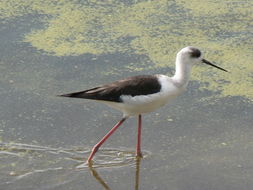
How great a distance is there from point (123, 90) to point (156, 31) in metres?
2.06

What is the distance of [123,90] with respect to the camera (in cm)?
434

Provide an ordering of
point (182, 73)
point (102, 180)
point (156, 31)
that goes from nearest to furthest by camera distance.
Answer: point (102, 180) → point (182, 73) → point (156, 31)

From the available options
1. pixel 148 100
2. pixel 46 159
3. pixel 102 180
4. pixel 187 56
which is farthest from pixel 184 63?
pixel 46 159

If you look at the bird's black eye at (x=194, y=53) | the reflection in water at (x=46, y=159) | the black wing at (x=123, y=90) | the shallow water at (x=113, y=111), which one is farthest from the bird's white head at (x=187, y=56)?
the reflection in water at (x=46, y=159)

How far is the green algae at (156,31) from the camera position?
5.66m

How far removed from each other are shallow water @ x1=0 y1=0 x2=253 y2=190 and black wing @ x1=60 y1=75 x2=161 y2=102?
39 centimetres

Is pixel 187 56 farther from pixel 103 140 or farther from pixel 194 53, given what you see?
pixel 103 140

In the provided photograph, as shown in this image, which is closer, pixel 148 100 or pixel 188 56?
pixel 148 100

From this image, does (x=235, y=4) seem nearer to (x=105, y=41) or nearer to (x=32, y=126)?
(x=105, y=41)

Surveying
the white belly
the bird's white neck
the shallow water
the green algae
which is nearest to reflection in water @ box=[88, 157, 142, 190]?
the shallow water

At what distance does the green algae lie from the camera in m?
5.66

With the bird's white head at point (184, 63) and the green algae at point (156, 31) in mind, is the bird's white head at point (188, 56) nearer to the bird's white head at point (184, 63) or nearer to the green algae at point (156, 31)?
the bird's white head at point (184, 63)

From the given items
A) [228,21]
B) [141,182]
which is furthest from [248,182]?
[228,21]

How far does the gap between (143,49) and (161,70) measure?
1.57 ft
